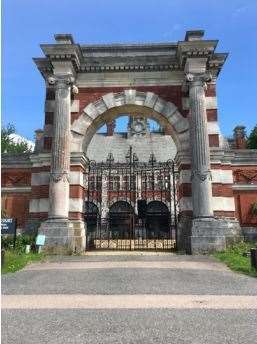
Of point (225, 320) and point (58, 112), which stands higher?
point (58, 112)

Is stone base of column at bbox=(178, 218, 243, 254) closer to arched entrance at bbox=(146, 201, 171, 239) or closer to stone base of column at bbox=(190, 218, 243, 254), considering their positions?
stone base of column at bbox=(190, 218, 243, 254)

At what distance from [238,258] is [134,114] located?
867cm

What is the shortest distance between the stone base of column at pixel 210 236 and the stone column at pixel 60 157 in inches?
199

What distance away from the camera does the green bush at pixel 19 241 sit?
1420 cm

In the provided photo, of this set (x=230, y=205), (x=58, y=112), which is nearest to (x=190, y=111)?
(x=230, y=205)

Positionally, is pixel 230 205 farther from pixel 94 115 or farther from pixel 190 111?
pixel 94 115

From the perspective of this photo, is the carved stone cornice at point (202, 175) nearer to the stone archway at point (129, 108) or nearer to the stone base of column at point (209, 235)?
the stone base of column at point (209, 235)

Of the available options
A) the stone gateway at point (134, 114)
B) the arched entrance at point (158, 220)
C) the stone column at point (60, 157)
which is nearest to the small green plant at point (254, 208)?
the stone gateway at point (134, 114)

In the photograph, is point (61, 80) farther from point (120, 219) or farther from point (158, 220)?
point (158, 220)

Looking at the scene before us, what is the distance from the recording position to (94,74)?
1775cm

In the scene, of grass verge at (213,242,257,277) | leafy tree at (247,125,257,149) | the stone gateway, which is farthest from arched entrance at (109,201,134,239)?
grass verge at (213,242,257,277)

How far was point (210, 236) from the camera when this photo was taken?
570 inches

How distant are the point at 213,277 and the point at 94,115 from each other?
1010 cm

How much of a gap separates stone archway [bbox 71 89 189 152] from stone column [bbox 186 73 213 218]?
0.99 meters
